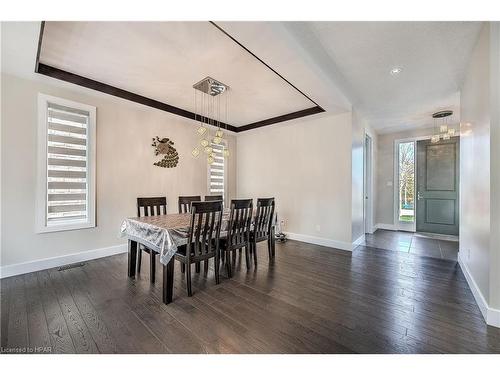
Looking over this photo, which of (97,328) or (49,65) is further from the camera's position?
(49,65)

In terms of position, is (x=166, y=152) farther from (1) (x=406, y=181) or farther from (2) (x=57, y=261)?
(1) (x=406, y=181)

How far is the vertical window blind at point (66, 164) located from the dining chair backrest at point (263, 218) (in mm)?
2628

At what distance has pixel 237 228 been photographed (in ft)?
9.46

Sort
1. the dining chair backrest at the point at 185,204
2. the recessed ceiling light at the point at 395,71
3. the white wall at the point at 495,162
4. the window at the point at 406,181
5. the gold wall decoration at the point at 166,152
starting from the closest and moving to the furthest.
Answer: the white wall at the point at 495,162, the recessed ceiling light at the point at 395,71, the dining chair backrest at the point at 185,204, the gold wall decoration at the point at 166,152, the window at the point at 406,181

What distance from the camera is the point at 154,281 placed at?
8.62 ft

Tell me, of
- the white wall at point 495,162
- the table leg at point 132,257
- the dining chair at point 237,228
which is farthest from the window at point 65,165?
the white wall at point 495,162

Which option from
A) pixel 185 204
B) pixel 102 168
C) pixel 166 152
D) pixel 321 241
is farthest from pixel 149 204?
pixel 321 241

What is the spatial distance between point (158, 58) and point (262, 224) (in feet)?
8.34

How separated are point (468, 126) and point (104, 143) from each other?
505 cm

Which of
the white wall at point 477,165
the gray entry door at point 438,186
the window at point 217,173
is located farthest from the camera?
the window at point 217,173

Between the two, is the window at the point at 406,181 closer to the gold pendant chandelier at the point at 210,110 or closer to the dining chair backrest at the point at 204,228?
the gold pendant chandelier at the point at 210,110

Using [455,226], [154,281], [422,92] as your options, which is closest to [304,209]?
[422,92]

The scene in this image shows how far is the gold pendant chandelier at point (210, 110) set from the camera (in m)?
3.16
